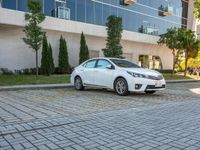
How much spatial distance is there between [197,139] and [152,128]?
959 mm

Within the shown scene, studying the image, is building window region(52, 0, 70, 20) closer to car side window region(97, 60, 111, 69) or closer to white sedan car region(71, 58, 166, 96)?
white sedan car region(71, 58, 166, 96)

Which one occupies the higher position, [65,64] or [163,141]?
[65,64]

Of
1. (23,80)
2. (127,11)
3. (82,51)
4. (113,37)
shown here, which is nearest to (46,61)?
(82,51)

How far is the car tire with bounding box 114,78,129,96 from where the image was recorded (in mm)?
10289

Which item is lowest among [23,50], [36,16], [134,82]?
[134,82]

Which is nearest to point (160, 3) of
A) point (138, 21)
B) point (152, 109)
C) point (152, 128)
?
point (138, 21)

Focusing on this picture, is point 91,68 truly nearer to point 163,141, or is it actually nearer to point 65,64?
point 163,141

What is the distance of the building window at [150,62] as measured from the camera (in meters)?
33.3

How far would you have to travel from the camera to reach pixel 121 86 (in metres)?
10.4

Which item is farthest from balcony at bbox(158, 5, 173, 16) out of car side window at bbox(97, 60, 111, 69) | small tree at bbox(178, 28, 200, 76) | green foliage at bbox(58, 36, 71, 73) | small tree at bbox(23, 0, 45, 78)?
car side window at bbox(97, 60, 111, 69)

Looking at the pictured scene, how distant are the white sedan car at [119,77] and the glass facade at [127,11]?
10.6 m

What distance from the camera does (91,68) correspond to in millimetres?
11773

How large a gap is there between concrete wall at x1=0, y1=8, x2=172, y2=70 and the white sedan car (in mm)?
9219

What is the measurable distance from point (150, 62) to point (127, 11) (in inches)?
341
